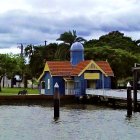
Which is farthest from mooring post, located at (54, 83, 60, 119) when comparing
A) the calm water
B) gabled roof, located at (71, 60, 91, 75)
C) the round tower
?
the round tower

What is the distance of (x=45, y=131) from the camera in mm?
43312

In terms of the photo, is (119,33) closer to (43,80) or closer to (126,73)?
(126,73)

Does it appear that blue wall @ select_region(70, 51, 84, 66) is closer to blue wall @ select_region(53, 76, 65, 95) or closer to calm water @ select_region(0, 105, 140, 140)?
blue wall @ select_region(53, 76, 65, 95)

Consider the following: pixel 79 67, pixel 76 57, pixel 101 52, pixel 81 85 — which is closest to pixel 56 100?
pixel 81 85

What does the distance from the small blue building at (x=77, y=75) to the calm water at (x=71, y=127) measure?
27.5 meters

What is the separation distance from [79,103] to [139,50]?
4236cm

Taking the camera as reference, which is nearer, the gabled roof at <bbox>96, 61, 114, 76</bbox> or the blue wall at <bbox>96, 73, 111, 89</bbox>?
the blue wall at <bbox>96, 73, 111, 89</bbox>

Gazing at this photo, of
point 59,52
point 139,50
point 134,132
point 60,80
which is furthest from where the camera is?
point 139,50

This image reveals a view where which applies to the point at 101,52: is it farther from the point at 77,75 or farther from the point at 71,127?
the point at 71,127

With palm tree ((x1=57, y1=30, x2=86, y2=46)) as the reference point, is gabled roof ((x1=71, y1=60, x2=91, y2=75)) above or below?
below

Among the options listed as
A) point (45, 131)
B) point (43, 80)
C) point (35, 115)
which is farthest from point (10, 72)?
point (45, 131)

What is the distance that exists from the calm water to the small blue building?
2753 cm

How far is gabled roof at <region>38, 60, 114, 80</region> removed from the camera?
86.9 metres

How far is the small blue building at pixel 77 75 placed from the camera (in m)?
86.8
